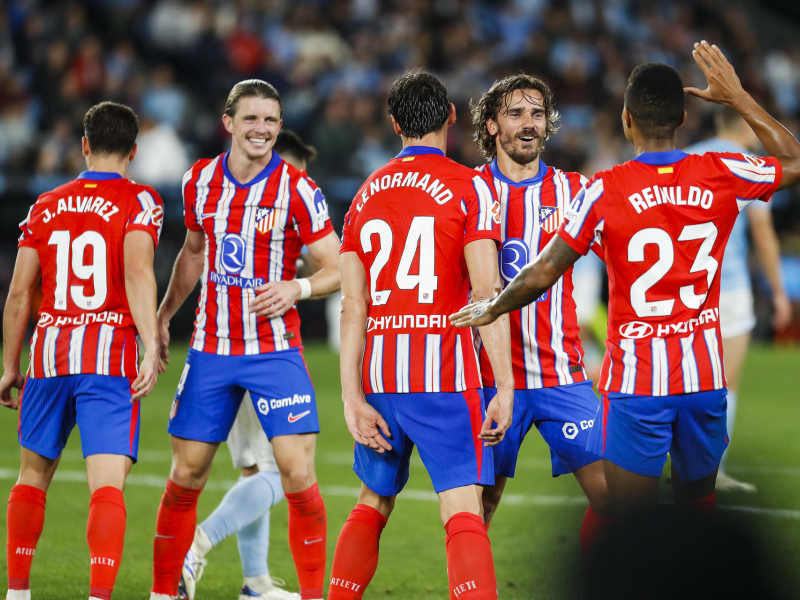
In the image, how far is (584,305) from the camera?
12.2m

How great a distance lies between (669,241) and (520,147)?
3.17ft

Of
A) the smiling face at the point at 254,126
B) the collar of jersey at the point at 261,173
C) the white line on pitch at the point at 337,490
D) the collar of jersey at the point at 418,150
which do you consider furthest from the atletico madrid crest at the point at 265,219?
the white line on pitch at the point at 337,490

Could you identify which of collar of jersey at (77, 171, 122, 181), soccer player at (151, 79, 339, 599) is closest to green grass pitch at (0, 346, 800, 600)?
soccer player at (151, 79, 339, 599)

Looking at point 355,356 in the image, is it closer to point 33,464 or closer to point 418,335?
point 418,335

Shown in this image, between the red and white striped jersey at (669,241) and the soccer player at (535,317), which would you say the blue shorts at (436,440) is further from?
the red and white striped jersey at (669,241)

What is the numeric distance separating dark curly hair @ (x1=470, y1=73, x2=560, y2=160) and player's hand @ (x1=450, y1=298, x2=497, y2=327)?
106cm

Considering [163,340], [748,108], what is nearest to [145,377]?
[163,340]

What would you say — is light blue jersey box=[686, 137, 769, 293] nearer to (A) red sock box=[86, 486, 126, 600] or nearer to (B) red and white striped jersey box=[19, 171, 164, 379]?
(B) red and white striped jersey box=[19, 171, 164, 379]

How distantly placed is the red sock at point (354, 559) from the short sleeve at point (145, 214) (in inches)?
66.1

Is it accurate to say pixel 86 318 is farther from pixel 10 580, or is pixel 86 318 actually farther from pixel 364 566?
pixel 364 566

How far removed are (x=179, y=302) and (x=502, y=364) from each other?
1951mm

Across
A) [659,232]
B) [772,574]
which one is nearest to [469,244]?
[659,232]

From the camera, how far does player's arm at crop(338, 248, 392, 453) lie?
3781 mm

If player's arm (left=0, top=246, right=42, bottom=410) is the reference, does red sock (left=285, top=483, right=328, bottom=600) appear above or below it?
below
